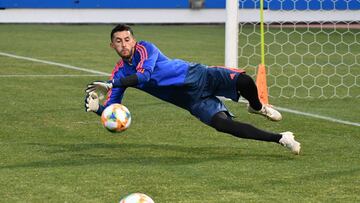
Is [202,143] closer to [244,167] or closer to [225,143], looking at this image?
[225,143]

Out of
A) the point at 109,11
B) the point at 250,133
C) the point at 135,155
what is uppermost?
the point at 250,133

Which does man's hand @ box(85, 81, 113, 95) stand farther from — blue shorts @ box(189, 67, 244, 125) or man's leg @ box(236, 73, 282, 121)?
man's leg @ box(236, 73, 282, 121)

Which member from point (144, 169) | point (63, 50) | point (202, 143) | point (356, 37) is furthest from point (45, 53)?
point (144, 169)

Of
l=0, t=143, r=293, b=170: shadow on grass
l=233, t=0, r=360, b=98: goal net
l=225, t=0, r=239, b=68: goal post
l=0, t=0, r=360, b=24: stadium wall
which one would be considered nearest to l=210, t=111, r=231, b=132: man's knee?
l=0, t=143, r=293, b=170: shadow on grass

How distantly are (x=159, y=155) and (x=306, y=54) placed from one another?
35.5 ft

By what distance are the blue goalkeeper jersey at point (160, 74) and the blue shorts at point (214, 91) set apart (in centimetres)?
6

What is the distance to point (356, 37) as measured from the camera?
2023cm

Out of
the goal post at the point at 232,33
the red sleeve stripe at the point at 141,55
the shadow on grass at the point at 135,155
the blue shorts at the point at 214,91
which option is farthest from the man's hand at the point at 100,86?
the goal post at the point at 232,33

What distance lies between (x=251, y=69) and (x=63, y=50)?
542 centimetres

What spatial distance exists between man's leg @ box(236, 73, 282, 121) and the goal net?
402 cm

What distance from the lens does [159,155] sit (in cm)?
846

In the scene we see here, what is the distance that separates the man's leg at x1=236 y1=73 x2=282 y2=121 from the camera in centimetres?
863

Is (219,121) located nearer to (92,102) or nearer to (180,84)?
(180,84)

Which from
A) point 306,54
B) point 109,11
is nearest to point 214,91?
point 306,54
